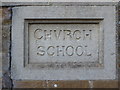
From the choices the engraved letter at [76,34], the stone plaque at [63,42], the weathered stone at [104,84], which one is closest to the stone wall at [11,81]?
the weathered stone at [104,84]

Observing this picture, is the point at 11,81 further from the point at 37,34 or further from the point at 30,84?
the point at 37,34

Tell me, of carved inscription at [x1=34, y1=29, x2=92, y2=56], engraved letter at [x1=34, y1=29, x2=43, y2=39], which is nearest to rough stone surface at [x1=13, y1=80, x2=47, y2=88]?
carved inscription at [x1=34, y1=29, x2=92, y2=56]

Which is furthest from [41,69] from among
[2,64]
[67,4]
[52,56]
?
[67,4]

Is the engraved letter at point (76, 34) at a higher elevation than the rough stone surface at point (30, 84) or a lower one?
higher

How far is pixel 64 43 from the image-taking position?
2.57m

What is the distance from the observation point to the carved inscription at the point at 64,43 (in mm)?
2570

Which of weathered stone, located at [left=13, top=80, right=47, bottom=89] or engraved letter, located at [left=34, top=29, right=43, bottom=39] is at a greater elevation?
engraved letter, located at [left=34, top=29, right=43, bottom=39]

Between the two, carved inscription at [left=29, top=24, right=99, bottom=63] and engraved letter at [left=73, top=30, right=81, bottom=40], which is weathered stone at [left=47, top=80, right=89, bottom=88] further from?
engraved letter at [left=73, top=30, right=81, bottom=40]

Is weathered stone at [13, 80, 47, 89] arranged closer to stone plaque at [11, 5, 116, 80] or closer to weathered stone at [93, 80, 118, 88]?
stone plaque at [11, 5, 116, 80]

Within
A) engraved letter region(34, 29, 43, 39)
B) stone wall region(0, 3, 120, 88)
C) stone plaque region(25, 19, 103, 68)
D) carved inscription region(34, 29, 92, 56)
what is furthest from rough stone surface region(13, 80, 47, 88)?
engraved letter region(34, 29, 43, 39)

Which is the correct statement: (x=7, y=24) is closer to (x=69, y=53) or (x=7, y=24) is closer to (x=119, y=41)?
(x=69, y=53)

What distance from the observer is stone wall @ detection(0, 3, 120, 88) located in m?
2.53

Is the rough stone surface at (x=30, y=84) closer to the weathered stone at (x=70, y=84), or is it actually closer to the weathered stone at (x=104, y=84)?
the weathered stone at (x=70, y=84)

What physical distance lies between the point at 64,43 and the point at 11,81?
1.92 feet
